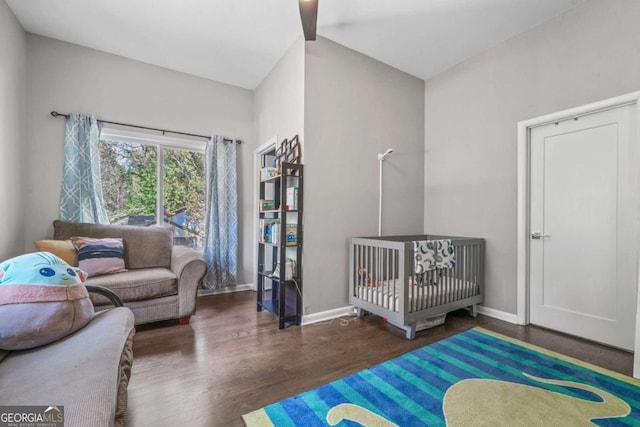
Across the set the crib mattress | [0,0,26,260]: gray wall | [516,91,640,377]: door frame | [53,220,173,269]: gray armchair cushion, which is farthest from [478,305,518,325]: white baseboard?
[0,0,26,260]: gray wall

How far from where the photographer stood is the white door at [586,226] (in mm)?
2105

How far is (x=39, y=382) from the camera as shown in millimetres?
867

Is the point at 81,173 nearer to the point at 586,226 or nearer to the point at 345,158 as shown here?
the point at 345,158

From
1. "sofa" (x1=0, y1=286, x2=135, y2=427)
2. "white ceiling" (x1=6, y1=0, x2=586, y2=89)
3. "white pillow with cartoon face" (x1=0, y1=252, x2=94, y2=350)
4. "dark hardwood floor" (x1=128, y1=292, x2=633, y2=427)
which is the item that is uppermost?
"white ceiling" (x1=6, y1=0, x2=586, y2=89)

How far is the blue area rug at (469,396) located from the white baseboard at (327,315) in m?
0.92

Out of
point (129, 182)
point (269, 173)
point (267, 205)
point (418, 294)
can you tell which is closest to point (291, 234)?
point (267, 205)

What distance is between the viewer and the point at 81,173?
9.45 feet

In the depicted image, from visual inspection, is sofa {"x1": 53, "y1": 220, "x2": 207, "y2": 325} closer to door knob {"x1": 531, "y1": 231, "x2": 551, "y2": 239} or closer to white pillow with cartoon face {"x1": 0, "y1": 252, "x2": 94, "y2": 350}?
white pillow with cartoon face {"x1": 0, "y1": 252, "x2": 94, "y2": 350}

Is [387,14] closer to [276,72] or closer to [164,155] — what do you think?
[276,72]

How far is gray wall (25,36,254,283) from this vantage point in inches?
108

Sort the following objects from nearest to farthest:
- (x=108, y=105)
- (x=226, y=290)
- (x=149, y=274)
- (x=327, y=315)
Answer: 1. (x=149, y=274)
2. (x=327, y=315)
3. (x=108, y=105)
4. (x=226, y=290)

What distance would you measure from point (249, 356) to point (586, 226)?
9.59 feet

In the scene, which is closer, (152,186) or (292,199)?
(292,199)

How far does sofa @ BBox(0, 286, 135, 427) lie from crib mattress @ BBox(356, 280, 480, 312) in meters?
1.89
